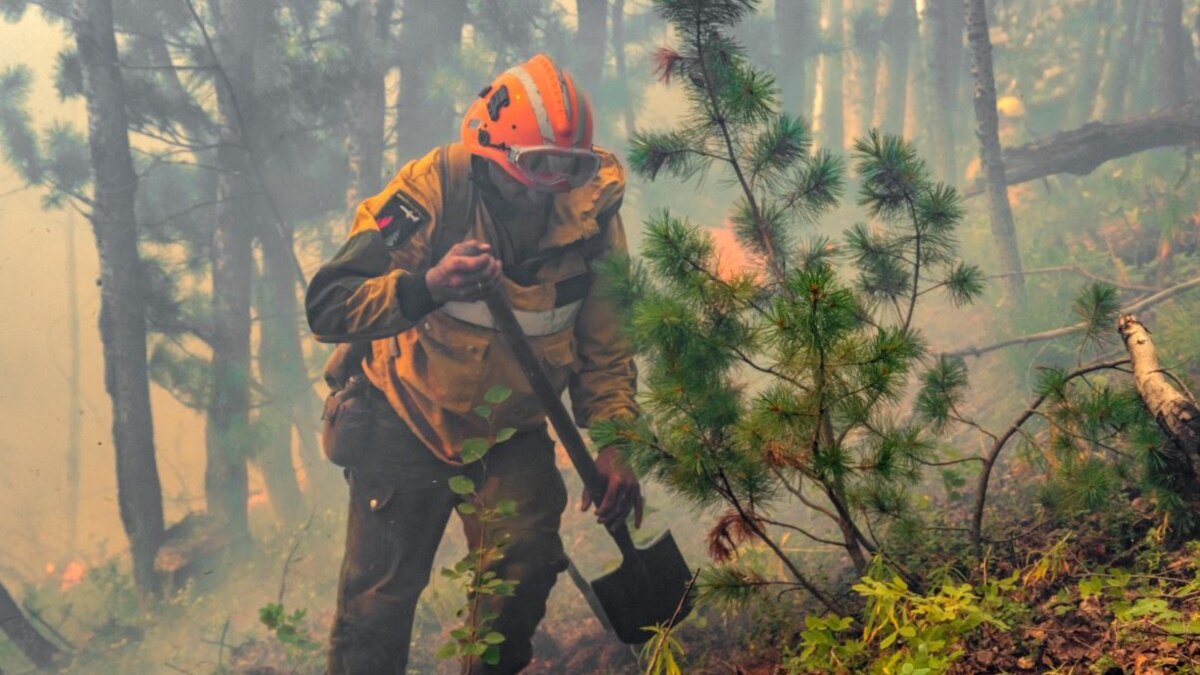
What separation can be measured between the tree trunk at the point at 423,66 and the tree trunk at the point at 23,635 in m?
5.38

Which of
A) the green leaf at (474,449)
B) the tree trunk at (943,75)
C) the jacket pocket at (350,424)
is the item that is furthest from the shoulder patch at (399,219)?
the tree trunk at (943,75)

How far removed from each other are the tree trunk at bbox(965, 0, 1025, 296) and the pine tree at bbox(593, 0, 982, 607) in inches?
161

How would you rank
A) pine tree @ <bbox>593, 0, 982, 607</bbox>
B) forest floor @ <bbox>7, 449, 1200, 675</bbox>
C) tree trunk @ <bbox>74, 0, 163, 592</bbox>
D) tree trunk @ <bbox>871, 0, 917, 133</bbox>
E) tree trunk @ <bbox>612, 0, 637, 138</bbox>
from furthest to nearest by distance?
tree trunk @ <bbox>871, 0, 917, 133</bbox>, tree trunk @ <bbox>612, 0, 637, 138</bbox>, tree trunk @ <bbox>74, 0, 163, 592</bbox>, pine tree @ <bbox>593, 0, 982, 607</bbox>, forest floor @ <bbox>7, 449, 1200, 675</bbox>

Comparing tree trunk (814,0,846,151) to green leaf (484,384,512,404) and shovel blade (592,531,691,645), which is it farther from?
green leaf (484,384,512,404)

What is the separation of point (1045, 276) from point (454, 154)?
6.18 meters

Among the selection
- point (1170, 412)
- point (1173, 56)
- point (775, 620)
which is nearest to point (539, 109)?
point (775, 620)

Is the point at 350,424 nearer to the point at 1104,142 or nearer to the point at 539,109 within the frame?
the point at 539,109

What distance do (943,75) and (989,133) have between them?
3.88 metres

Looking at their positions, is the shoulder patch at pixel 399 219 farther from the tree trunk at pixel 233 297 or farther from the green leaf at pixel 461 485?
the tree trunk at pixel 233 297

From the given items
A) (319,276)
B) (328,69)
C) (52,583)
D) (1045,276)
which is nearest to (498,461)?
(319,276)

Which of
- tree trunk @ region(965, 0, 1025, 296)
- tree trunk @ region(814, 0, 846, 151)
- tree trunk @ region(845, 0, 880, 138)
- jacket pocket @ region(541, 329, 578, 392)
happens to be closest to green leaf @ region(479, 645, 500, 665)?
jacket pocket @ region(541, 329, 578, 392)

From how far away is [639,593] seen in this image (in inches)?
147

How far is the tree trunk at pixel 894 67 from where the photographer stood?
12500mm

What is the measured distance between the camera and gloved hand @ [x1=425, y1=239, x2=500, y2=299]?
→ 3.36 m
